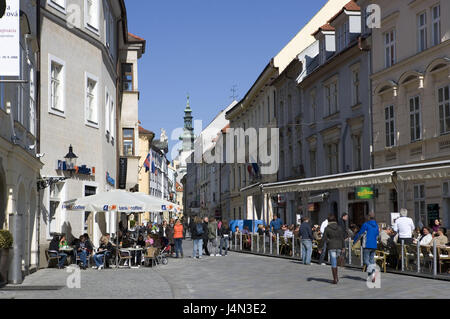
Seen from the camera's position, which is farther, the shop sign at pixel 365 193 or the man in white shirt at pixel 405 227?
the shop sign at pixel 365 193

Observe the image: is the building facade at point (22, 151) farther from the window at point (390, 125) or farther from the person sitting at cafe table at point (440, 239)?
the window at point (390, 125)

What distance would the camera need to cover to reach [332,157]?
38.7m

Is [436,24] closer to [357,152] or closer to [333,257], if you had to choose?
[357,152]

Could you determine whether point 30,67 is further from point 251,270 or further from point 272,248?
point 272,248

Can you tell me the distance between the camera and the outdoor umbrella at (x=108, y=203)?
24516mm

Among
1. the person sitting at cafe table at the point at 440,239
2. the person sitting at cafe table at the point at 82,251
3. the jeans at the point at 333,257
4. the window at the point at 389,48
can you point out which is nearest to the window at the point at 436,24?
the window at the point at 389,48

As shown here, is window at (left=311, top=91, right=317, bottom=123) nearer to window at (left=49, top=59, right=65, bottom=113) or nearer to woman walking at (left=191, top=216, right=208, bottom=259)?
woman walking at (left=191, top=216, right=208, bottom=259)

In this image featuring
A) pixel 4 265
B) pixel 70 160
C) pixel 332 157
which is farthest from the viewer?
pixel 332 157

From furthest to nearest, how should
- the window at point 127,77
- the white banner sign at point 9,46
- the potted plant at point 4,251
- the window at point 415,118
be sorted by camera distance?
the window at point 127,77 → the window at point 415,118 → the potted plant at point 4,251 → the white banner sign at point 9,46

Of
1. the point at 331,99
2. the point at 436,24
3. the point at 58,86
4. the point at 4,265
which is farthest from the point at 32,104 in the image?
the point at 331,99

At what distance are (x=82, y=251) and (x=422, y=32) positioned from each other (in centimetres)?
1467

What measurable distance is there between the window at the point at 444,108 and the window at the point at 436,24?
5.95 feet

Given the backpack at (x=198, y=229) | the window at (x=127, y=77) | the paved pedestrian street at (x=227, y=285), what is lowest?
the paved pedestrian street at (x=227, y=285)
